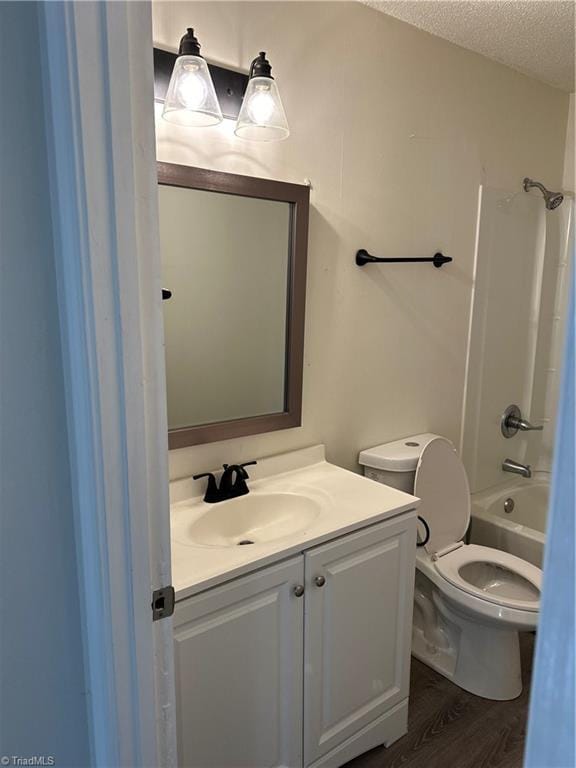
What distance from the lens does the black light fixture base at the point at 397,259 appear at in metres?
2.00

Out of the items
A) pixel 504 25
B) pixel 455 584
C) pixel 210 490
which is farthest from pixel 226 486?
pixel 504 25

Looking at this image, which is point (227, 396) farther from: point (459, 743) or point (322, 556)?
point (459, 743)

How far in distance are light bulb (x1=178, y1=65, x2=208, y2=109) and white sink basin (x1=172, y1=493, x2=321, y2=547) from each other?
112 cm

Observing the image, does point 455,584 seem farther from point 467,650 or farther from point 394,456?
point 394,456

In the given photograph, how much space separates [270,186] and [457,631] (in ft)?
5.76

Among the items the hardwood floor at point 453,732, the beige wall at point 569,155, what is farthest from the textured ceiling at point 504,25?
the hardwood floor at point 453,732

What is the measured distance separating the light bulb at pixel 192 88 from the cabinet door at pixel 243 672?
123cm

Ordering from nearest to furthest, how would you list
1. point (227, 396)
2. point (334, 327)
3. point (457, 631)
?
point (227, 396), point (334, 327), point (457, 631)

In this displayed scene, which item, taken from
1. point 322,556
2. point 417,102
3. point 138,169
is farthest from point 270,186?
point 322,556

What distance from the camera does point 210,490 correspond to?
1659mm

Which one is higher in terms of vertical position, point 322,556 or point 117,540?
point 117,540

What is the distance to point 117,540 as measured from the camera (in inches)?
32.9

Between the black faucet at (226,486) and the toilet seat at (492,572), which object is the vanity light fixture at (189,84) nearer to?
the black faucet at (226,486)

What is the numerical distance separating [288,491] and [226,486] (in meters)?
0.20
